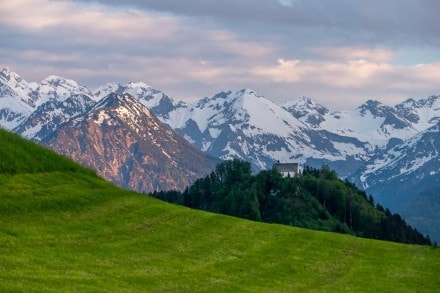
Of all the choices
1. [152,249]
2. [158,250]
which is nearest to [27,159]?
[152,249]

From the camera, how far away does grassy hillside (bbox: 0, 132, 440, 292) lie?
3891 centimetres

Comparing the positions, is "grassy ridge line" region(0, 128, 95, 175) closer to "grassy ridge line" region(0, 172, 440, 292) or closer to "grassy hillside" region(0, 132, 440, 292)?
"grassy hillside" region(0, 132, 440, 292)

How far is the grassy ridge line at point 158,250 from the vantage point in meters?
38.8

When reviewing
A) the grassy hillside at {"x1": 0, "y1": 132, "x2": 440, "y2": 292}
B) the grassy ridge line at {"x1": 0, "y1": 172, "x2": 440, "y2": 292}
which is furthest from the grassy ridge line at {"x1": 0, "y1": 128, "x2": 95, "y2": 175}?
Answer: the grassy ridge line at {"x1": 0, "y1": 172, "x2": 440, "y2": 292}

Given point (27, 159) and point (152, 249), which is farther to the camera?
point (27, 159)

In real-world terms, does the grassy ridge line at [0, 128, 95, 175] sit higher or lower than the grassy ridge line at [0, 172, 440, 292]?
higher

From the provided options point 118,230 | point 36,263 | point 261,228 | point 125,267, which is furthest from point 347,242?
point 36,263

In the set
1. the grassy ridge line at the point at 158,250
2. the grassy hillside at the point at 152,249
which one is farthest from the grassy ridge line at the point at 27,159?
the grassy ridge line at the point at 158,250

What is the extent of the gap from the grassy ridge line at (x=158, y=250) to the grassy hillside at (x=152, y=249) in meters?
0.07

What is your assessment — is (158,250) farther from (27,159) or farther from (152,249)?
(27,159)

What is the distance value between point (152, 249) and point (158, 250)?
1.08ft

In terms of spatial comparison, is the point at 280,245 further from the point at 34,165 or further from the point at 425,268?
the point at 34,165

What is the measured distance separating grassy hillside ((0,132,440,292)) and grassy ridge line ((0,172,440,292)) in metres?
0.07

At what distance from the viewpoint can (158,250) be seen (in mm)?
45562
